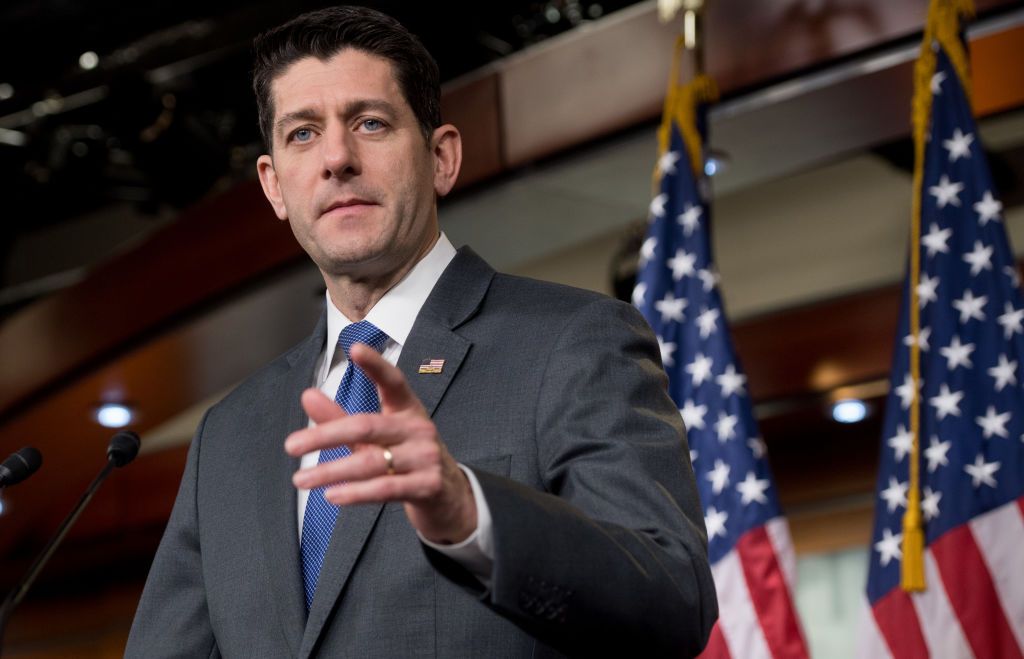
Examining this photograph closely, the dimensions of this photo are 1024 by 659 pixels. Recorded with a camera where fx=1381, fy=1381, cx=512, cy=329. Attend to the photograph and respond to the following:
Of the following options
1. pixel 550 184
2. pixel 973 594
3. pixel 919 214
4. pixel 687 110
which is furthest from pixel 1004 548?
pixel 550 184

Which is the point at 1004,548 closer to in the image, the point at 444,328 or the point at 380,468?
the point at 444,328

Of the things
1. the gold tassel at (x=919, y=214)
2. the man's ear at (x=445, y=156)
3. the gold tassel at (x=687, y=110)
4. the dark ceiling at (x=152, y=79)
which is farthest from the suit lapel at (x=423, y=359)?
the dark ceiling at (x=152, y=79)

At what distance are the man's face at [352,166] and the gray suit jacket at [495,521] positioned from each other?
93 mm

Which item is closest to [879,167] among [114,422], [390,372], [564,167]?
[564,167]

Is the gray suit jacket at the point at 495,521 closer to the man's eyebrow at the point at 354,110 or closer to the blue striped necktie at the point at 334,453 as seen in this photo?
the blue striped necktie at the point at 334,453

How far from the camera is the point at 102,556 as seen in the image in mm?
8961

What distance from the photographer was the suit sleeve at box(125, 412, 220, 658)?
179 cm

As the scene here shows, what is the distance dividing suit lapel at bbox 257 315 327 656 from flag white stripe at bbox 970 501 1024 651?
1892 millimetres

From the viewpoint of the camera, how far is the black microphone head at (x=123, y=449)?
84.7 inches

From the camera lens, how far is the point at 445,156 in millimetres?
1957

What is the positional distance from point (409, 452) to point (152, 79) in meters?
4.92

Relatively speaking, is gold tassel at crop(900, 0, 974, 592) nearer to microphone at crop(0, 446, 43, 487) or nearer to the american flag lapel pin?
the american flag lapel pin

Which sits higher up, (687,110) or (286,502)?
(687,110)

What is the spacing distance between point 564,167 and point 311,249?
337 cm
